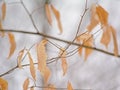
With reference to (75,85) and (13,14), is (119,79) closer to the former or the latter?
(75,85)

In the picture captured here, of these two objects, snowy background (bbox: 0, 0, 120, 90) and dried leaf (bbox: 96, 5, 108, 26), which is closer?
dried leaf (bbox: 96, 5, 108, 26)

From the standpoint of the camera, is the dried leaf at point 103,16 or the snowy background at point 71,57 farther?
the snowy background at point 71,57

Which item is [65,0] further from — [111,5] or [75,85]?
[75,85]

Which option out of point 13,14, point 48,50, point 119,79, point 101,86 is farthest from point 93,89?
point 13,14

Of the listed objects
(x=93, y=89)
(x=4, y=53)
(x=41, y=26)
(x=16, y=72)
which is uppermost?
(x=41, y=26)

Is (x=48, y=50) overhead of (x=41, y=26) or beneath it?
beneath

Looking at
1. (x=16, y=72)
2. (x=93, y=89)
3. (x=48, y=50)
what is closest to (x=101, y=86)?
(x=93, y=89)

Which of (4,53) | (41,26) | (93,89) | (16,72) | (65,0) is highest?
(65,0)

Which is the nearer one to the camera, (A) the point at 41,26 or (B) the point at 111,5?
(B) the point at 111,5

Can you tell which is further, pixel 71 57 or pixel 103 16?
pixel 71 57
